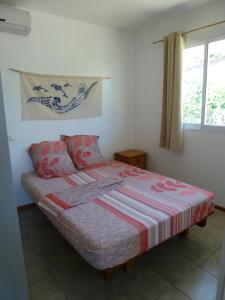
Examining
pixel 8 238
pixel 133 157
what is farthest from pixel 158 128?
pixel 8 238

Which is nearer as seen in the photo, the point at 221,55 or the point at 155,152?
the point at 221,55

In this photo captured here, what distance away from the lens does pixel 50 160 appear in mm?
2783

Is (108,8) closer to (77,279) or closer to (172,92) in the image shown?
(172,92)

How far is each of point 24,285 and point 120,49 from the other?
11.2 feet

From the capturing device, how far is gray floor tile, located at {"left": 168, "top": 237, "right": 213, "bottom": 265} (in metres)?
1.98

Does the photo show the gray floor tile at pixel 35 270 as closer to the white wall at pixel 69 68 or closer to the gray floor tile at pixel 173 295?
the gray floor tile at pixel 173 295

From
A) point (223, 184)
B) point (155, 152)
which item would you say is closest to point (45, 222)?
point (155, 152)

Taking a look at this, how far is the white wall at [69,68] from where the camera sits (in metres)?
2.73

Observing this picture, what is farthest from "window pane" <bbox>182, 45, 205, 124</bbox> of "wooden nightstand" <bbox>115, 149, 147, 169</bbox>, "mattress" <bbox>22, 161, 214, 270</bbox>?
"mattress" <bbox>22, 161, 214, 270</bbox>

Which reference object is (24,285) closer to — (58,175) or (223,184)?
(58,175)

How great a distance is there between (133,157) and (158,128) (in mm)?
615

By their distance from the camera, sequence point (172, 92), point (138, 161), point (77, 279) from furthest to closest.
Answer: point (138, 161)
point (172, 92)
point (77, 279)

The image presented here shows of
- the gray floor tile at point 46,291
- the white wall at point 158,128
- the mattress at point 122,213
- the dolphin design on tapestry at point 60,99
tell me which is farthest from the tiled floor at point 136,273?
the dolphin design on tapestry at point 60,99

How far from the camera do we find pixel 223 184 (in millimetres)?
2789
